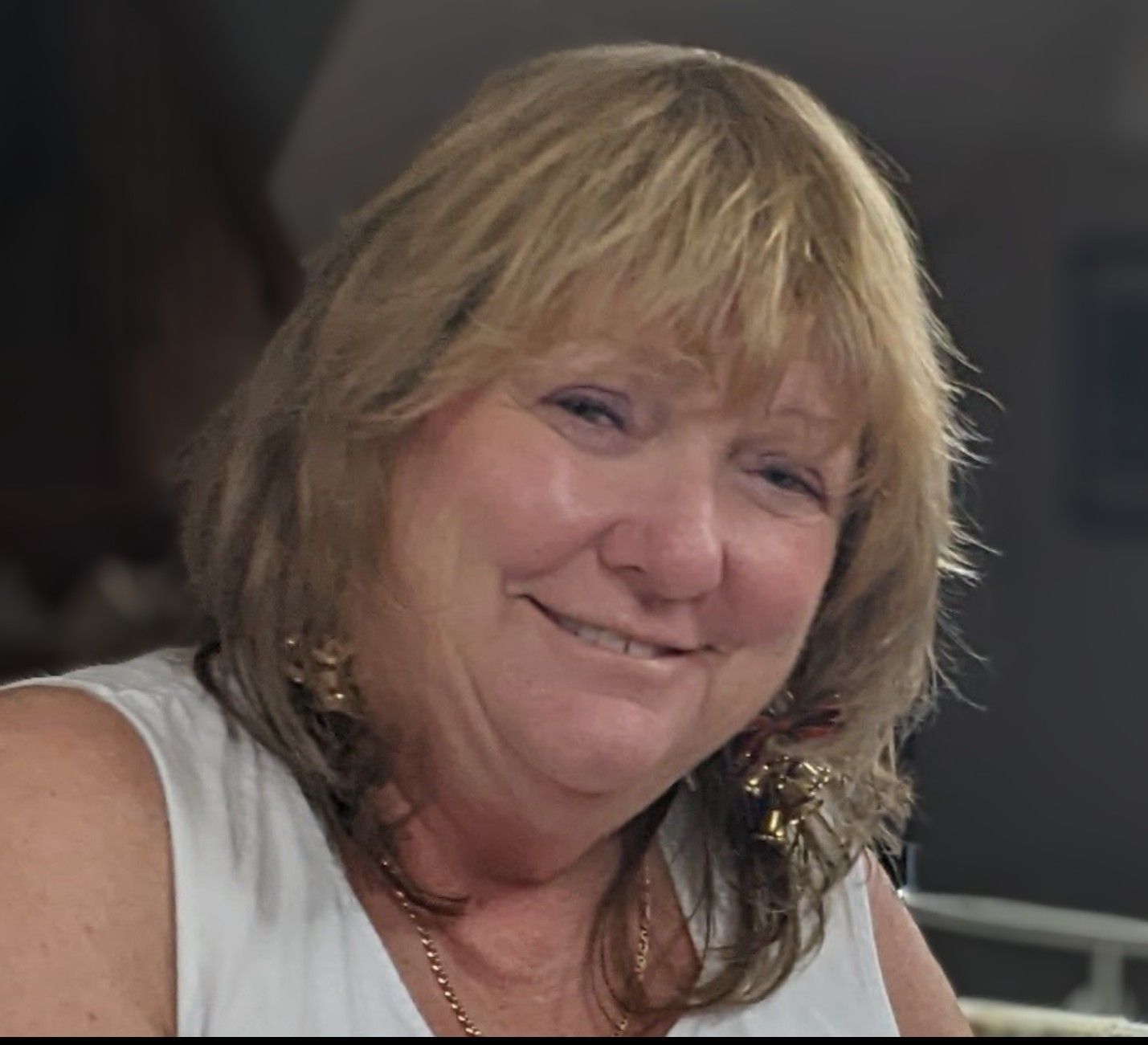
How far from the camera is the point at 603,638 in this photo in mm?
768

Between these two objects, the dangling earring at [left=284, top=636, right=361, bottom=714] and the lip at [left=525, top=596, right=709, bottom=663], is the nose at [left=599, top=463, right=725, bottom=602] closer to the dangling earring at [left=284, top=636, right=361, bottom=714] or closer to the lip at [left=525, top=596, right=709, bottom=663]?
the lip at [left=525, top=596, right=709, bottom=663]

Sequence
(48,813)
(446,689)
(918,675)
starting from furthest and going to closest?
(918,675)
(446,689)
(48,813)

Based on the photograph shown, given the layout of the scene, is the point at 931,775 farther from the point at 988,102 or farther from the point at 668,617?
the point at 988,102

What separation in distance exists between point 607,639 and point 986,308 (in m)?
0.36

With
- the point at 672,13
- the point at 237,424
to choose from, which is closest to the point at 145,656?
the point at 237,424

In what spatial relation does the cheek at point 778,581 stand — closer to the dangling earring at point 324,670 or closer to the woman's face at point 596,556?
the woman's face at point 596,556

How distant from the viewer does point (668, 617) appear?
0.77m

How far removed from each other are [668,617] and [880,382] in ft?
0.54

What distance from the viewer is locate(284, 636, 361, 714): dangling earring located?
0.81 meters

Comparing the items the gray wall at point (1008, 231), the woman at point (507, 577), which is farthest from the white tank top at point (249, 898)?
the gray wall at point (1008, 231)

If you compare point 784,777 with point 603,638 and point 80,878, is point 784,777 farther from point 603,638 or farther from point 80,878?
point 80,878

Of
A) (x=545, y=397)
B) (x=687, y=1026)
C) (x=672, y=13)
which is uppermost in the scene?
(x=672, y=13)

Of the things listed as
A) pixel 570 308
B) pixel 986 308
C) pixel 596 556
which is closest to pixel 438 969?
pixel 596 556

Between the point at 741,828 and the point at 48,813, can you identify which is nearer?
the point at 48,813
